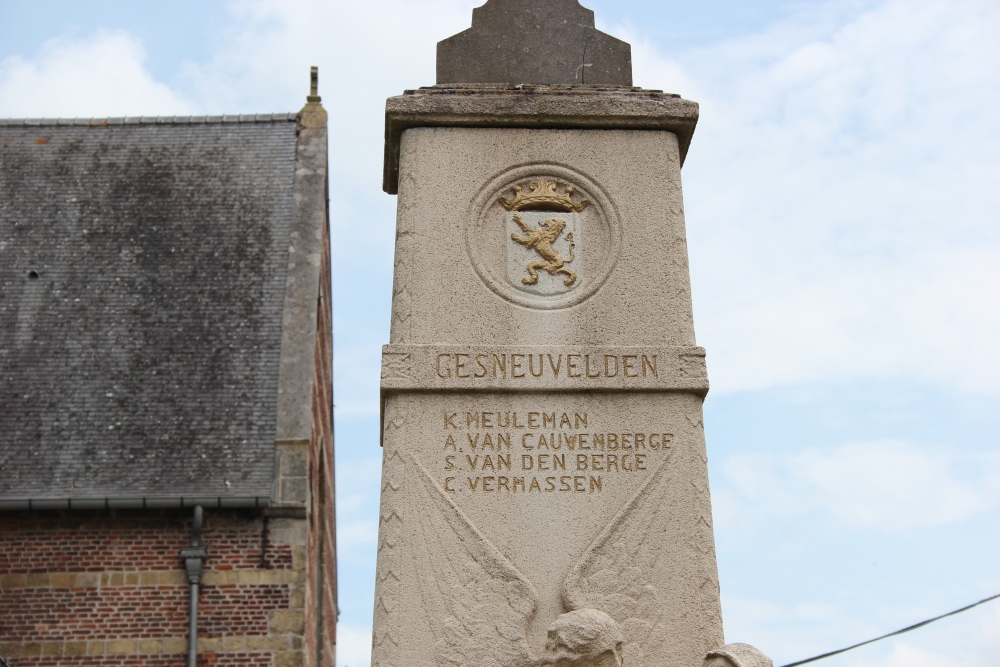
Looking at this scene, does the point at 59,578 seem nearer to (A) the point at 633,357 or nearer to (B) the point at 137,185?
(B) the point at 137,185

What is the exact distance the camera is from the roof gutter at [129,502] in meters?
15.9

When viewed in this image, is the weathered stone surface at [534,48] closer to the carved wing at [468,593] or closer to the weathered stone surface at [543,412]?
the weathered stone surface at [543,412]

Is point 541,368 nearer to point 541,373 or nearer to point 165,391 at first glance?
point 541,373

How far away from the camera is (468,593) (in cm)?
Answer: 616

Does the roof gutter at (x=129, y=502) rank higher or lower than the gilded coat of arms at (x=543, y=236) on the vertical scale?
higher

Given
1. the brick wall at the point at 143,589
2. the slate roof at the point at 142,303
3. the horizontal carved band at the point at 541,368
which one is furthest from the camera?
the slate roof at the point at 142,303

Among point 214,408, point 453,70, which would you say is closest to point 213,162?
point 214,408

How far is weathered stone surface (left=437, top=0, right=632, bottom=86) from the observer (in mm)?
7148

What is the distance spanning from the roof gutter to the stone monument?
30.9 ft

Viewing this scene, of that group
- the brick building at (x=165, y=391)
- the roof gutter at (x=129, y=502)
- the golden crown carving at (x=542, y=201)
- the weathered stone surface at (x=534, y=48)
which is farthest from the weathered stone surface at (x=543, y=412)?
the brick building at (x=165, y=391)

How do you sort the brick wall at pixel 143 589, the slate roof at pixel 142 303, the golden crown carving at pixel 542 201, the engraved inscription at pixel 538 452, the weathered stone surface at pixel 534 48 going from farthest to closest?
the slate roof at pixel 142 303 < the brick wall at pixel 143 589 < the weathered stone surface at pixel 534 48 < the golden crown carving at pixel 542 201 < the engraved inscription at pixel 538 452

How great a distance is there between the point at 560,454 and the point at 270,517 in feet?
34.3

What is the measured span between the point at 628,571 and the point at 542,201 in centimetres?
172

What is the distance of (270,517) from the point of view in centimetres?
1636
